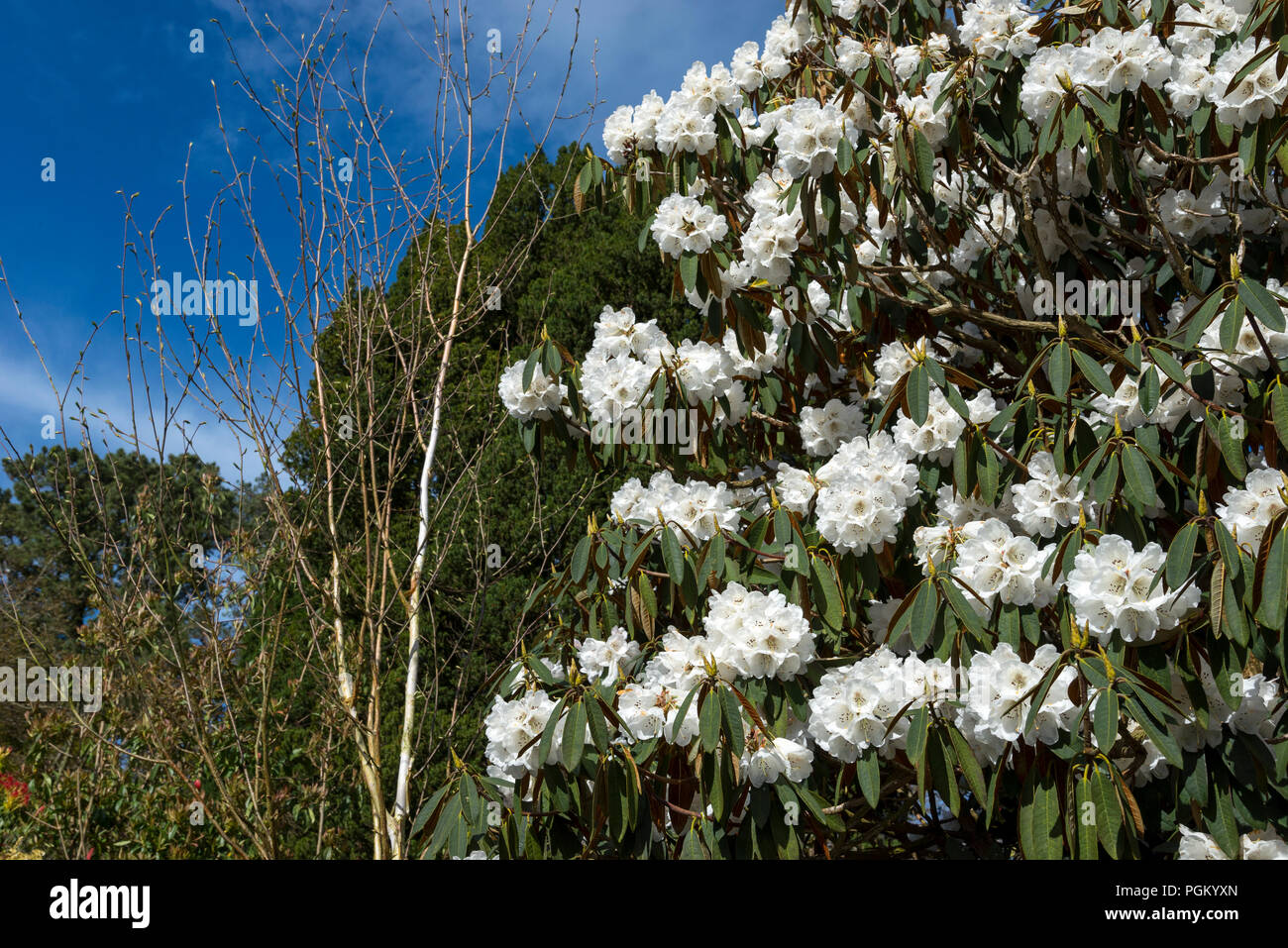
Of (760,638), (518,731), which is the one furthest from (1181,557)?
(518,731)

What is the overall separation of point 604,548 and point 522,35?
245 centimetres

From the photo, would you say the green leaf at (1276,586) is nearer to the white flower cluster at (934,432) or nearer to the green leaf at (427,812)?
the white flower cluster at (934,432)

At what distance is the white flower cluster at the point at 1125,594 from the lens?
171cm

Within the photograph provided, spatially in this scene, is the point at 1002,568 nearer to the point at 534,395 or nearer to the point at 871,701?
the point at 871,701

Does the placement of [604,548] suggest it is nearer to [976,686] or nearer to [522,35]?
[976,686]

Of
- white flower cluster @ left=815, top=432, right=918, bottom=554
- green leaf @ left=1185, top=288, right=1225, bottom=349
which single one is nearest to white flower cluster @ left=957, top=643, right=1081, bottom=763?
white flower cluster @ left=815, top=432, right=918, bottom=554

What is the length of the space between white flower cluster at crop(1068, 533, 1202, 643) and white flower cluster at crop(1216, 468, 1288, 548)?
128mm

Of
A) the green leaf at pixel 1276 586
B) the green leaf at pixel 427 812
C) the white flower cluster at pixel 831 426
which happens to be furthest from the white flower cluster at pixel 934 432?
the green leaf at pixel 427 812

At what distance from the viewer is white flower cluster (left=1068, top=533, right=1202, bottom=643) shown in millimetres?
1711

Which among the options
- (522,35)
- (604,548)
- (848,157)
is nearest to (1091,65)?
(848,157)

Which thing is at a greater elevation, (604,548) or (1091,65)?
(1091,65)

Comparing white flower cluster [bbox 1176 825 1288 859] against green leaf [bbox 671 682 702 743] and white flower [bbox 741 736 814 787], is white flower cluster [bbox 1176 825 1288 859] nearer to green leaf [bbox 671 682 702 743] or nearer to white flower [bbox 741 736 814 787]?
white flower [bbox 741 736 814 787]
